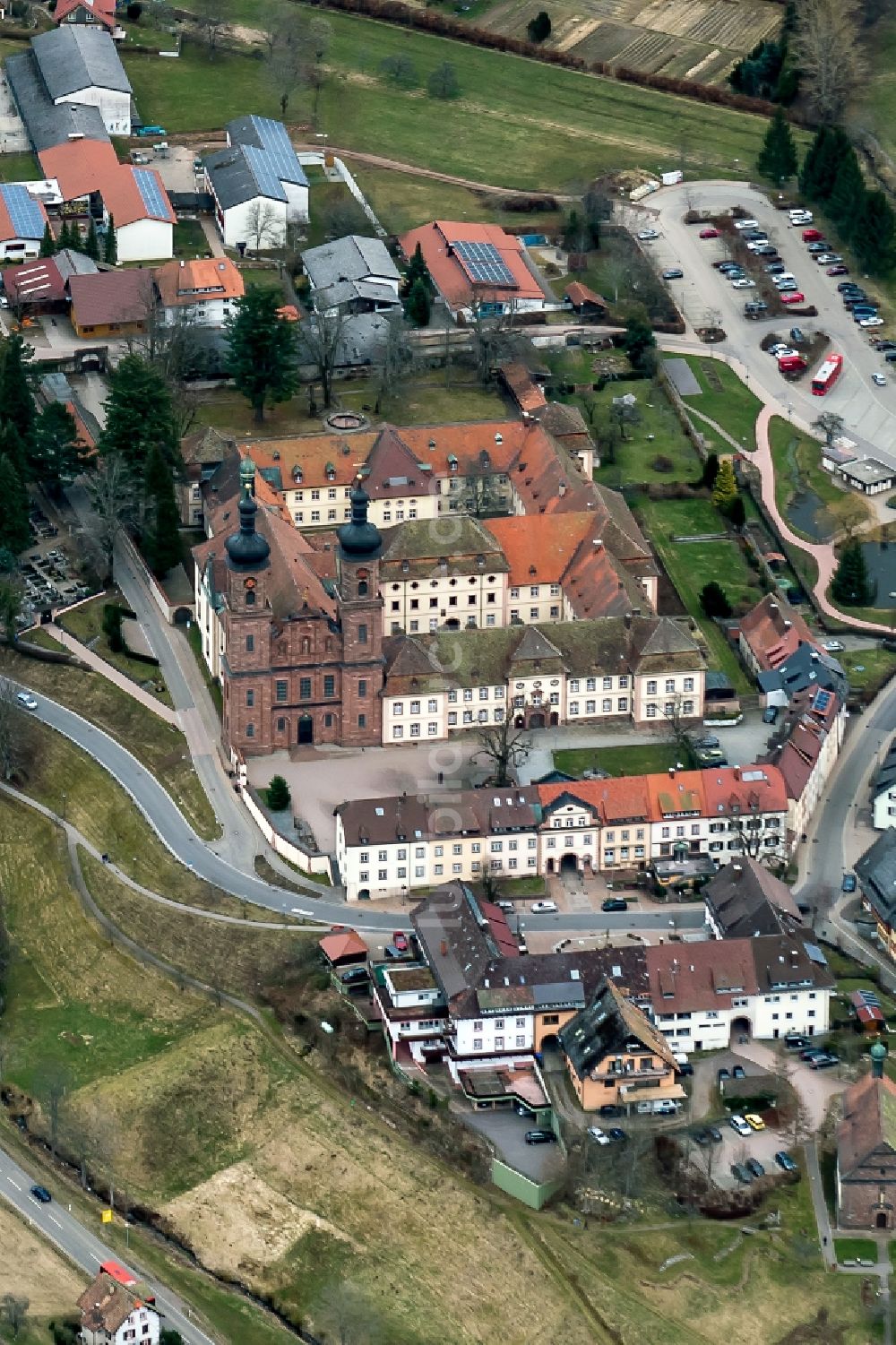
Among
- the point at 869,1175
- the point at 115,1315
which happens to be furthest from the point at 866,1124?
the point at 115,1315

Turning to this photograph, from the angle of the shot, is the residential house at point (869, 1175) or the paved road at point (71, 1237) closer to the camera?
the paved road at point (71, 1237)

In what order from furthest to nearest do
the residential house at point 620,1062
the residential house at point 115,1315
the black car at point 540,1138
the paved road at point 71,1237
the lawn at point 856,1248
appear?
the residential house at point 620,1062 → the black car at point 540,1138 → the lawn at point 856,1248 → the paved road at point 71,1237 → the residential house at point 115,1315

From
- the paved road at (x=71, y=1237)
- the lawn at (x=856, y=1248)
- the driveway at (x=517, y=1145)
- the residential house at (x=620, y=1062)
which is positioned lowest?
the paved road at (x=71, y=1237)

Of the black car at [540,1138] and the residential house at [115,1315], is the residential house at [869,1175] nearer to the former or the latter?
the black car at [540,1138]

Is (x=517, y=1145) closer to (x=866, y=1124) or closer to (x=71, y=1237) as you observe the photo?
(x=866, y=1124)

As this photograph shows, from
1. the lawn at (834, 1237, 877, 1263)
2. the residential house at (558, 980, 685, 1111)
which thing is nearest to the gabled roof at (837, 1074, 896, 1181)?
the lawn at (834, 1237, 877, 1263)

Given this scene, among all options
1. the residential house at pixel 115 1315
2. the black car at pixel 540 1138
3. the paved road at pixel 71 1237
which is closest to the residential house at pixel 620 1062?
the black car at pixel 540 1138

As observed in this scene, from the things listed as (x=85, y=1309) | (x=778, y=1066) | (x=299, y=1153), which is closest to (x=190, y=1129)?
(x=299, y=1153)
